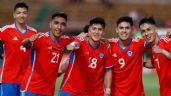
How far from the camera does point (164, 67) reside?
1176 cm

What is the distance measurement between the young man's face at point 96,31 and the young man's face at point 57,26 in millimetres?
539

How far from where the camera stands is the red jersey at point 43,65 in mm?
11602

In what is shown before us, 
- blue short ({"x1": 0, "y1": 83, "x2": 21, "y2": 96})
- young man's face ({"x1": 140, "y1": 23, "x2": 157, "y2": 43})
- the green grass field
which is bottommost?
the green grass field

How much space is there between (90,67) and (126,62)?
0.68m

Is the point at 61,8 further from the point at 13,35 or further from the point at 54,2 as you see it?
the point at 13,35

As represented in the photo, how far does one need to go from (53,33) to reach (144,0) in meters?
22.3

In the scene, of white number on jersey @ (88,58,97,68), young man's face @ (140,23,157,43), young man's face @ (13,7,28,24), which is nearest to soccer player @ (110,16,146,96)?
young man's face @ (140,23,157,43)

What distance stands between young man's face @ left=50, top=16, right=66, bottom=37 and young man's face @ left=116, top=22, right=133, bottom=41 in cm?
105

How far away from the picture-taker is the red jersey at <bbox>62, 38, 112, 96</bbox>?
11.7 m

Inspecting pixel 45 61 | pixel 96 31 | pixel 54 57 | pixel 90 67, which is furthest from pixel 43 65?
pixel 96 31

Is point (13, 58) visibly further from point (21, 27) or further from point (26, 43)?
point (26, 43)

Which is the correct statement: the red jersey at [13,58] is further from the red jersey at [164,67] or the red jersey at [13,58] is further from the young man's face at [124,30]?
the red jersey at [164,67]

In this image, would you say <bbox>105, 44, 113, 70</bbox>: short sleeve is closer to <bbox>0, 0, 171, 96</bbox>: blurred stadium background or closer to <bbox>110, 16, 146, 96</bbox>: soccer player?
<bbox>110, 16, 146, 96</bbox>: soccer player

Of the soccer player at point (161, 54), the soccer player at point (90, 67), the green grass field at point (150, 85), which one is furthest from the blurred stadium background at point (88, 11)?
the soccer player at point (90, 67)
